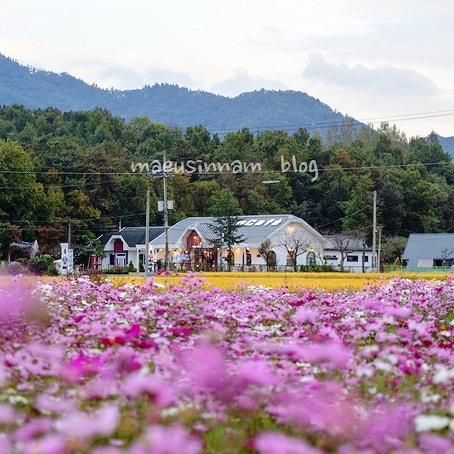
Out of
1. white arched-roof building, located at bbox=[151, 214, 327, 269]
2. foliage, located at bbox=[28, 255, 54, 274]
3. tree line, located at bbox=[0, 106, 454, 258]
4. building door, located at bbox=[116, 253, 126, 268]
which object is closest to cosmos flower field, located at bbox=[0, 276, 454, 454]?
foliage, located at bbox=[28, 255, 54, 274]

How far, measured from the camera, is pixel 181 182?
60.1m

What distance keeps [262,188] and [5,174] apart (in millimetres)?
19672

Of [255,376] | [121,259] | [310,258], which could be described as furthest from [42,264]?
[255,376]

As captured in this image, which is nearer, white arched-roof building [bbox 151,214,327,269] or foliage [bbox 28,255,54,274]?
foliage [bbox 28,255,54,274]

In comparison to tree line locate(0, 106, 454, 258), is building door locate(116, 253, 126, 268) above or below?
below

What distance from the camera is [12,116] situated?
8106cm

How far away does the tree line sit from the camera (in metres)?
51.2

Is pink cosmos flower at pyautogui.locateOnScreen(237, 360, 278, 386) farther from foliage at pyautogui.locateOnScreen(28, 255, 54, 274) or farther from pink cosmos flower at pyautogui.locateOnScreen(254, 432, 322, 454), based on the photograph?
foliage at pyautogui.locateOnScreen(28, 255, 54, 274)

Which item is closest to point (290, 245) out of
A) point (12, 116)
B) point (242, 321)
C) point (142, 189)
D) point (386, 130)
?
point (142, 189)

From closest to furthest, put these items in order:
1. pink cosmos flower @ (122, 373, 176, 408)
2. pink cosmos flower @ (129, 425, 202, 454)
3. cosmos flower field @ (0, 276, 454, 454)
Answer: pink cosmos flower @ (129, 425, 202, 454)
cosmos flower field @ (0, 276, 454, 454)
pink cosmos flower @ (122, 373, 176, 408)

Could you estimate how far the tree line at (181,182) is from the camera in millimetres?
51156

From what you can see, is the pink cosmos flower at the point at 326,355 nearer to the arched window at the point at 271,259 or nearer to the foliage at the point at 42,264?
the foliage at the point at 42,264

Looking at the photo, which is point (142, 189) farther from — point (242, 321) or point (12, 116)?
point (242, 321)

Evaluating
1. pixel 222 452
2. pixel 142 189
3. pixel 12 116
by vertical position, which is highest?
pixel 12 116
